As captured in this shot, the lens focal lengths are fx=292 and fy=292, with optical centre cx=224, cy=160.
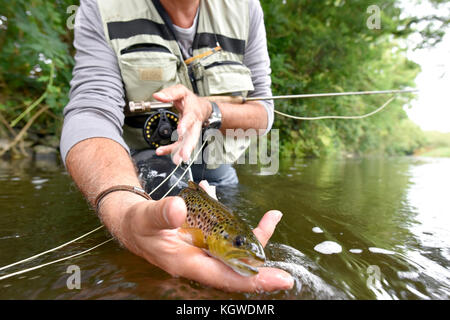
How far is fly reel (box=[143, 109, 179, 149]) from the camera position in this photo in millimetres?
2072

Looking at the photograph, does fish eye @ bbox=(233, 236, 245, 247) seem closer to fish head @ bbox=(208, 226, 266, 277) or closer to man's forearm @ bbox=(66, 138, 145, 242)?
fish head @ bbox=(208, 226, 266, 277)

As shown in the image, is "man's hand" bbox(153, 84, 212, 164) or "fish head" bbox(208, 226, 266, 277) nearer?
"fish head" bbox(208, 226, 266, 277)

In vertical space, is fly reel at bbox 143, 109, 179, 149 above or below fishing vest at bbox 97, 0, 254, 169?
below

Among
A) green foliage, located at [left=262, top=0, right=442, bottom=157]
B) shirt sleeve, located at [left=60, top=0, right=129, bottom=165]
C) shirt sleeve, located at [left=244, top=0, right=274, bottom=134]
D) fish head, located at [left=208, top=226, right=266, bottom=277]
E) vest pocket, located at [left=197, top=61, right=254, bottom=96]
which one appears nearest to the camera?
fish head, located at [left=208, top=226, right=266, bottom=277]

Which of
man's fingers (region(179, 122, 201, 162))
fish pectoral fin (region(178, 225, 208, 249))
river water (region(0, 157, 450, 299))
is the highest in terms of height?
man's fingers (region(179, 122, 201, 162))

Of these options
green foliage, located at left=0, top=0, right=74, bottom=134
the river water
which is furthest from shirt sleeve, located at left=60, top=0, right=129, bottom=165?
green foliage, located at left=0, top=0, right=74, bottom=134

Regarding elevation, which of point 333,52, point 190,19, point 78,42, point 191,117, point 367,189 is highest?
point 333,52

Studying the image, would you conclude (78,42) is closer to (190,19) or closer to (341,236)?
(190,19)

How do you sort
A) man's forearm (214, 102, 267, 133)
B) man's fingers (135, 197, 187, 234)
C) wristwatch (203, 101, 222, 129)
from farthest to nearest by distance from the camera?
man's forearm (214, 102, 267, 133) < wristwatch (203, 101, 222, 129) < man's fingers (135, 197, 187, 234)

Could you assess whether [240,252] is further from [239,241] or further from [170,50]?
[170,50]

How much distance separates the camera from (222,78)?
2326 mm

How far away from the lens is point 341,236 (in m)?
1.66
